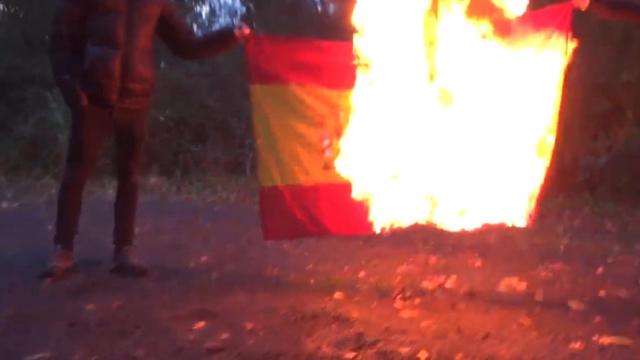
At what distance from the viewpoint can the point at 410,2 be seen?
27.2ft

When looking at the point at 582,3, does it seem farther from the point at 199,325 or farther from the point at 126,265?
the point at 126,265

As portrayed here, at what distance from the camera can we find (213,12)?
20578 millimetres

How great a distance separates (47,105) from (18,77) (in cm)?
119

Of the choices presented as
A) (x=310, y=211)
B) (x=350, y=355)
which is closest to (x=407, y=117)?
(x=310, y=211)

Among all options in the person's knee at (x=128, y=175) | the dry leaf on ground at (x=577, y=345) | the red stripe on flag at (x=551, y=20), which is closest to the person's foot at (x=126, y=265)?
the person's knee at (x=128, y=175)

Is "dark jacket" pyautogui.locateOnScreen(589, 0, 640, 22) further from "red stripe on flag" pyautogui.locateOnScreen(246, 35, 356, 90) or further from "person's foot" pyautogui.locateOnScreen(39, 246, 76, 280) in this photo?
"person's foot" pyautogui.locateOnScreen(39, 246, 76, 280)

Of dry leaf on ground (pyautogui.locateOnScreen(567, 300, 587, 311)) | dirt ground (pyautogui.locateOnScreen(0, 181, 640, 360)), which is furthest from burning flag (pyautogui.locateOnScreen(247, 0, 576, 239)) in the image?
dry leaf on ground (pyautogui.locateOnScreen(567, 300, 587, 311))

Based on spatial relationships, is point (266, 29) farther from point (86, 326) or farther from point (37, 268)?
point (86, 326)

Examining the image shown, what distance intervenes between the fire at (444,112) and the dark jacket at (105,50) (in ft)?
5.25

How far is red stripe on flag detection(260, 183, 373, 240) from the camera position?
8164mm

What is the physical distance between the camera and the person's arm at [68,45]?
24.7 ft

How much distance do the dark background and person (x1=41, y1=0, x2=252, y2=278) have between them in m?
7.07

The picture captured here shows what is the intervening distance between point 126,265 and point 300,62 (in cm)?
190

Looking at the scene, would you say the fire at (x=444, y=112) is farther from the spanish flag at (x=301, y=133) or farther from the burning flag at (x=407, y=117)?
the spanish flag at (x=301, y=133)
